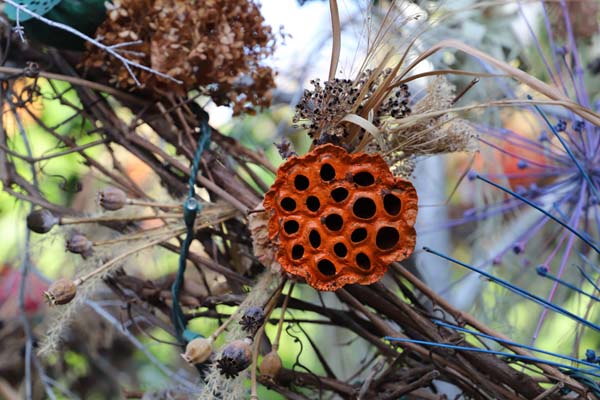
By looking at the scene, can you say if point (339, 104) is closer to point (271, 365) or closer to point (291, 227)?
point (291, 227)

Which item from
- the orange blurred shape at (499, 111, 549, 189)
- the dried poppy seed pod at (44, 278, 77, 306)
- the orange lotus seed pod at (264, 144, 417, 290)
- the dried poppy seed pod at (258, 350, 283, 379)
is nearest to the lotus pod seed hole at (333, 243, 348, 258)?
the orange lotus seed pod at (264, 144, 417, 290)

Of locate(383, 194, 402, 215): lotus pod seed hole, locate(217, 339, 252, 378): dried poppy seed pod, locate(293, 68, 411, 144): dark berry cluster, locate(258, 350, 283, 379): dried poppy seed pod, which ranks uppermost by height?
locate(293, 68, 411, 144): dark berry cluster

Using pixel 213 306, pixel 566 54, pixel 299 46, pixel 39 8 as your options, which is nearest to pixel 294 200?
pixel 213 306

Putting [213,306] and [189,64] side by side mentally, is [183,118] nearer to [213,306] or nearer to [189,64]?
[189,64]

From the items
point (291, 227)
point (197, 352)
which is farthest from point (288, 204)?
point (197, 352)

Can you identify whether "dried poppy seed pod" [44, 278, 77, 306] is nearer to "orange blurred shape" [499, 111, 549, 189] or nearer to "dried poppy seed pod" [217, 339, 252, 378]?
"dried poppy seed pod" [217, 339, 252, 378]

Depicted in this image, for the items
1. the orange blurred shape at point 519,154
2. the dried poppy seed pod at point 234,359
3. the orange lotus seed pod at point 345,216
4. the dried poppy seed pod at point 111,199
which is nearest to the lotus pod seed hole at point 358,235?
the orange lotus seed pod at point 345,216

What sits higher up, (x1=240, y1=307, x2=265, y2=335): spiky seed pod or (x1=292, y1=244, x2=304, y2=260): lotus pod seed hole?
(x1=292, y1=244, x2=304, y2=260): lotus pod seed hole
